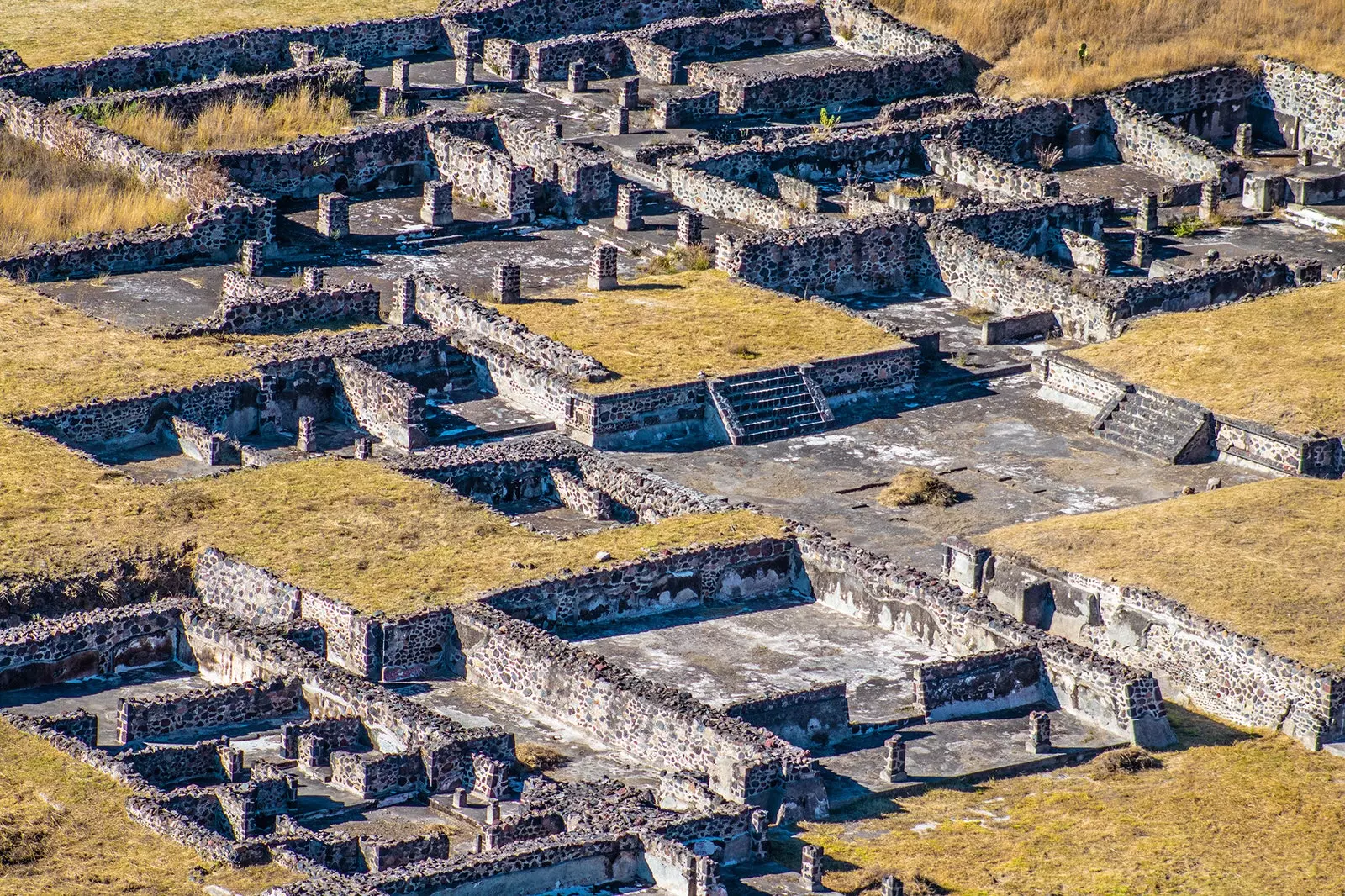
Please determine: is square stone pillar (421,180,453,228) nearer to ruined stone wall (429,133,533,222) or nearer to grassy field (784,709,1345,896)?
ruined stone wall (429,133,533,222)

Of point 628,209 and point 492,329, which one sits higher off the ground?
point 628,209

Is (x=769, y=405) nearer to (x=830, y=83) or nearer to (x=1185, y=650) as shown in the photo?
(x=1185, y=650)

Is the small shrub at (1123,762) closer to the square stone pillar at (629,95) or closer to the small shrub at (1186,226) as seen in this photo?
the small shrub at (1186,226)

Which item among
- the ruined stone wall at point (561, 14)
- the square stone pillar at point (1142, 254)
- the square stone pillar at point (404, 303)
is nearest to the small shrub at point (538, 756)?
the square stone pillar at point (404, 303)

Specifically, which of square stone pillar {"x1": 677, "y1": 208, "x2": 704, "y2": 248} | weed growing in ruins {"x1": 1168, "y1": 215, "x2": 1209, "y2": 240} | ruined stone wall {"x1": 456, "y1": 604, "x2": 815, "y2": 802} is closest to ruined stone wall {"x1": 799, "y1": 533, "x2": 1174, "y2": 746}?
ruined stone wall {"x1": 456, "y1": 604, "x2": 815, "y2": 802}

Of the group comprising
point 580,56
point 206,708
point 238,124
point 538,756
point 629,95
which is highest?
point 580,56

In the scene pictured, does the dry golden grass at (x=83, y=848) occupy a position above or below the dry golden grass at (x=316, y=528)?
below

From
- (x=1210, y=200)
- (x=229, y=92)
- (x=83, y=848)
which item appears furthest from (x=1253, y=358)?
(x=83, y=848)
